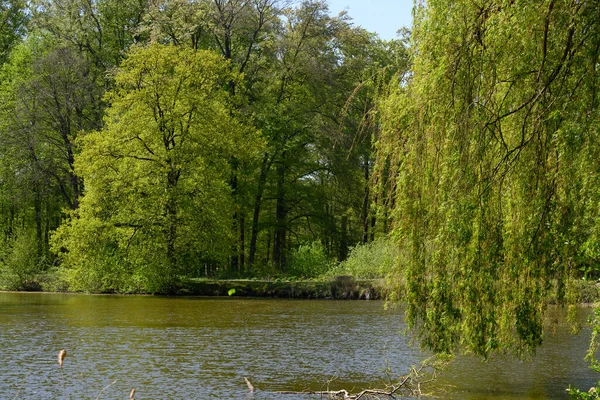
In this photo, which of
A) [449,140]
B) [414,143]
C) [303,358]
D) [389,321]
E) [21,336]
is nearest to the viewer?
[449,140]

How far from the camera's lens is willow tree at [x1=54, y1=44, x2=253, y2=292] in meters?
32.6

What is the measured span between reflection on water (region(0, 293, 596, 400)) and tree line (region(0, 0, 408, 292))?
8.73 meters

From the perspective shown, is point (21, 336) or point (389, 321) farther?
point (389, 321)

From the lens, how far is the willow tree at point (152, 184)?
3262 centimetres

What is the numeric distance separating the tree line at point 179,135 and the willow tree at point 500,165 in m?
20.6

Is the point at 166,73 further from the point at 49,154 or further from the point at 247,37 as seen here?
the point at 49,154

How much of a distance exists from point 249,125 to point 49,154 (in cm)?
1141

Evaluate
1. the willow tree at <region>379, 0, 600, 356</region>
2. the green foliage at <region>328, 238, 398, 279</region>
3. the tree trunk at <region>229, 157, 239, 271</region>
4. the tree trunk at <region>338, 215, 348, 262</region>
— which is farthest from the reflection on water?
the tree trunk at <region>338, 215, 348, 262</region>

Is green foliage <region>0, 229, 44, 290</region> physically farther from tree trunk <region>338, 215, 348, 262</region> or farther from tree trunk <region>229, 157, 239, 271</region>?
tree trunk <region>338, 215, 348, 262</region>

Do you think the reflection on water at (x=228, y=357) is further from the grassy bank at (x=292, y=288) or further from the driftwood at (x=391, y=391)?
the grassy bank at (x=292, y=288)

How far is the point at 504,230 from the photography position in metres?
10.4

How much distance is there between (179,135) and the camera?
34000 millimetres

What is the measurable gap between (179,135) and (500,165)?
82.9ft

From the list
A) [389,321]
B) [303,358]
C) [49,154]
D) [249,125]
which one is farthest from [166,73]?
[303,358]
